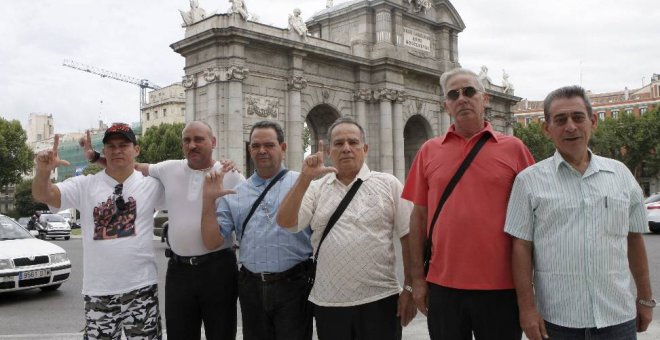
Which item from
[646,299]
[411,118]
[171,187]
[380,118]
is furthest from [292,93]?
[646,299]

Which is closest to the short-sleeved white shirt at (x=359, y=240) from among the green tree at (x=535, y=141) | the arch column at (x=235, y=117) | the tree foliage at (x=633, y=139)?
the arch column at (x=235, y=117)

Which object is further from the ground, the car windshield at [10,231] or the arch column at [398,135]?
the arch column at [398,135]

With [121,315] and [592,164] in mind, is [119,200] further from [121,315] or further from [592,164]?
[592,164]

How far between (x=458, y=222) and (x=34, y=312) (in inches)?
291

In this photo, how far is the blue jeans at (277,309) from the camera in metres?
3.86

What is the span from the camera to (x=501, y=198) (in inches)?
128

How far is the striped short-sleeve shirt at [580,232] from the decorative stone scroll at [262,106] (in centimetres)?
1889

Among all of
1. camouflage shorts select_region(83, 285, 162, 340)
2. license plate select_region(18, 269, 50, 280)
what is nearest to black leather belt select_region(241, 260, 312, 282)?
camouflage shorts select_region(83, 285, 162, 340)

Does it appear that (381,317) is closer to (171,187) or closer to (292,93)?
(171,187)

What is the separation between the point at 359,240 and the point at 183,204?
4.78ft

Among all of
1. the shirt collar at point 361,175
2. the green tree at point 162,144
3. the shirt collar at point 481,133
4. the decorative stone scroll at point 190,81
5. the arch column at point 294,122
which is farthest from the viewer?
the green tree at point 162,144

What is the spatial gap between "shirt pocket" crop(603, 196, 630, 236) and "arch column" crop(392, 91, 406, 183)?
22.2m

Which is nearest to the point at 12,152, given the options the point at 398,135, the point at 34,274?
the point at 398,135

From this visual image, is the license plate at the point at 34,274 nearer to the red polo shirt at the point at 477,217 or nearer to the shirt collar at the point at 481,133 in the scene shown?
the red polo shirt at the point at 477,217
